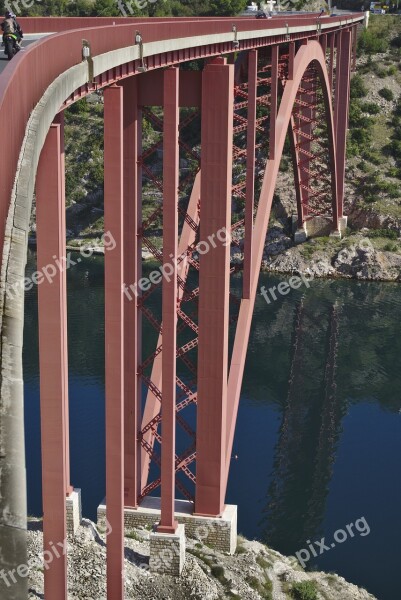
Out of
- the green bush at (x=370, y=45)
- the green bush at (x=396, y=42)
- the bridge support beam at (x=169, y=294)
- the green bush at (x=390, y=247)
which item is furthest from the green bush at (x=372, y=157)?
the bridge support beam at (x=169, y=294)

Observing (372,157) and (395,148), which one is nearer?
(372,157)

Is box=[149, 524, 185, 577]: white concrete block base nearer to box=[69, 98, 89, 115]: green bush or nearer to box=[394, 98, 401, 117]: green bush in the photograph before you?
box=[69, 98, 89, 115]: green bush

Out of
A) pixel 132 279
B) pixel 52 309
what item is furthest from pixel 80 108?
pixel 52 309

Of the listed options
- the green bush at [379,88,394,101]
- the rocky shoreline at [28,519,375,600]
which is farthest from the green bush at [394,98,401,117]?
the rocky shoreline at [28,519,375,600]

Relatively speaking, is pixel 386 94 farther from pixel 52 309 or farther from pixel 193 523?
pixel 52 309

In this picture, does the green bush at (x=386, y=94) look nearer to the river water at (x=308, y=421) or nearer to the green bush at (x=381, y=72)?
the green bush at (x=381, y=72)

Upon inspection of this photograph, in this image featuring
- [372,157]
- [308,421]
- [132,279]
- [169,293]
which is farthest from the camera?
[372,157]
